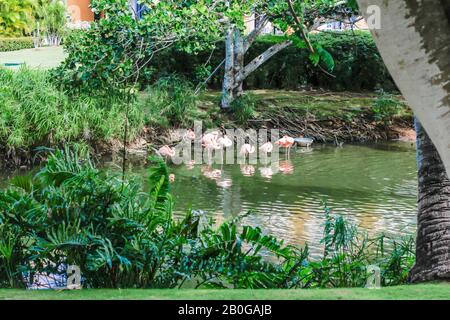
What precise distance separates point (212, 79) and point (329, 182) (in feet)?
28.3

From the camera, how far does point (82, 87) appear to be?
17656 mm

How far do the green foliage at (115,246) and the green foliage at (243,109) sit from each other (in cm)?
1230

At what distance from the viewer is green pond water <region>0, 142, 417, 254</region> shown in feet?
39.4

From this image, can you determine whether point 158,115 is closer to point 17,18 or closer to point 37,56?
point 37,56

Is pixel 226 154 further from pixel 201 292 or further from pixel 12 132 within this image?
pixel 201 292

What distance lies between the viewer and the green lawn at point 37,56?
87.9ft

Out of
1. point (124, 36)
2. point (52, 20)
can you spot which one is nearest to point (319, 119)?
point (124, 36)

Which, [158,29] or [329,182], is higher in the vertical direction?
[158,29]

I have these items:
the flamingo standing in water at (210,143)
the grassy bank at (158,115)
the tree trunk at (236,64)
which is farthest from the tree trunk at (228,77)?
the flamingo standing in water at (210,143)

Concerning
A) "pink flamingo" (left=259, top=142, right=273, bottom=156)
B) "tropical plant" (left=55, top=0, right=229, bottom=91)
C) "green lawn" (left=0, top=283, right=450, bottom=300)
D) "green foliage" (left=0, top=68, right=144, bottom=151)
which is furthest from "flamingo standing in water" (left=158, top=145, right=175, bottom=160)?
"green lawn" (left=0, top=283, right=450, bottom=300)

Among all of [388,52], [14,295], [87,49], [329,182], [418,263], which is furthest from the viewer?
[87,49]

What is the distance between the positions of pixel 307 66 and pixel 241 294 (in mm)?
17735

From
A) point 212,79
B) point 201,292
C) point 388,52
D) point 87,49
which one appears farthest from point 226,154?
point 388,52

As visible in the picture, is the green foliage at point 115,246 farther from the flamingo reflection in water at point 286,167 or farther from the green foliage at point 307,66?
the green foliage at point 307,66
